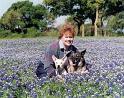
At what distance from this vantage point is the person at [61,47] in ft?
24.2

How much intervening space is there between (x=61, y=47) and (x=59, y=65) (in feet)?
1.22

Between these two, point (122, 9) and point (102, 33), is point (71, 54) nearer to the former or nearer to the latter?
point (102, 33)

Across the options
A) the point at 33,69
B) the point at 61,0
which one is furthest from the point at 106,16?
the point at 33,69

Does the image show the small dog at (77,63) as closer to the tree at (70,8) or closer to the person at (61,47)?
the person at (61,47)

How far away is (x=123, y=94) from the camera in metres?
5.73

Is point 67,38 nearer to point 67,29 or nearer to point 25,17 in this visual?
point 67,29

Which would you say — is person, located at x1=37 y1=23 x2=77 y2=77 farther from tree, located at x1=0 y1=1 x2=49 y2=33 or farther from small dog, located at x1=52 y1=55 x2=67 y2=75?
tree, located at x1=0 y1=1 x2=49 y2=33

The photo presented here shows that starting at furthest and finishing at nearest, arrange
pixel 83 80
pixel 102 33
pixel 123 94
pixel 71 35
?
pixel 102 33
pixel 71 35
pixel 83 80
pixel 123 94

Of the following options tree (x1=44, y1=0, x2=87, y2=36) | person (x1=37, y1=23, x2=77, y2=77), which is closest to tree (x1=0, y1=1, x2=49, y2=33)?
tree (x1=44, y1=0, x2=87, y2=36)

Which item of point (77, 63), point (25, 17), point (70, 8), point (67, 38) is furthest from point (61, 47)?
point (25, 17)

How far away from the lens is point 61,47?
302 inches

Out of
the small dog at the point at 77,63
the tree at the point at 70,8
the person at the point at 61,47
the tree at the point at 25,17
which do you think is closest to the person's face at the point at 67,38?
the person at the point at 61,47

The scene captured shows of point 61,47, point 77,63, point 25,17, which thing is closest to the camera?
point 77,63

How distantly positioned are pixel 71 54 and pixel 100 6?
41.6 m
